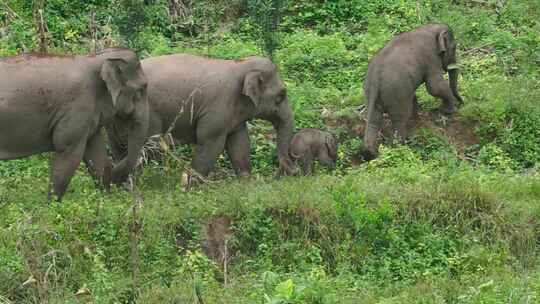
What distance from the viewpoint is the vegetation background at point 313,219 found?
31.3ft

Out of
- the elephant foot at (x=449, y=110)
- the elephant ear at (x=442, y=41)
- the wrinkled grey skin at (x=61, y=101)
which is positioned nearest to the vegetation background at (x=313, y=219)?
the elephant foot at (x=449, y=110)

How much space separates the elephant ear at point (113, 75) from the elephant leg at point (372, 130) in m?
3.25

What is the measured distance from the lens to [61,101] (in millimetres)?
11188

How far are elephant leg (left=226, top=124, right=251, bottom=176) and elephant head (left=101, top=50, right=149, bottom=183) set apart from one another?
1265mm

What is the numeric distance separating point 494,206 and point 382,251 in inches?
46.0

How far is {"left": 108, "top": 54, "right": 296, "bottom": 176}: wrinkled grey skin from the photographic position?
40.9 ft

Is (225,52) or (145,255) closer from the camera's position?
(145,255)

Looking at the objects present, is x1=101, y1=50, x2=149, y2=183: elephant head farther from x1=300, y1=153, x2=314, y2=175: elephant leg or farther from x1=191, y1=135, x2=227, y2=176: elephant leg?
x1=300, y1=153, x2=314, y2=175: elephant leg

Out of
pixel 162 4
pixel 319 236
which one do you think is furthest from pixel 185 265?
pixel 162 4

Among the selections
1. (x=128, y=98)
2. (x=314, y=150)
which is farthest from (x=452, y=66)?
(x=128, y=98)

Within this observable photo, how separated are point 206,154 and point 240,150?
458 millimetres

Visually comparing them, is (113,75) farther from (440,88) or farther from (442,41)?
(442,41)

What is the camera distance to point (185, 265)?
33.2 feet

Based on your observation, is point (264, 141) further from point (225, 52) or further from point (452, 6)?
point (452, 6)
